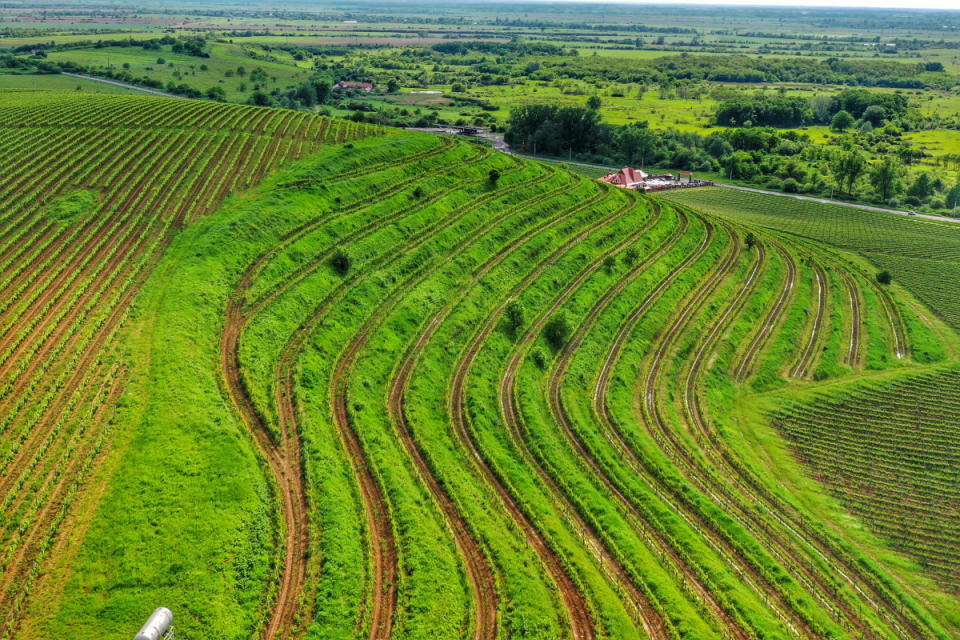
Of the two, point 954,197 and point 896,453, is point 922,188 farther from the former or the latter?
point 896,453

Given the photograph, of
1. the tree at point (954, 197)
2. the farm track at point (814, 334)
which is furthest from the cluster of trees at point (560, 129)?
the farm track at point (814, 334)

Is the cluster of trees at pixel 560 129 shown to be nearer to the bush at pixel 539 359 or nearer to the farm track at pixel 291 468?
the bush at pixel 539 359

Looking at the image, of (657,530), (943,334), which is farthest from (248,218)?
(943,334)

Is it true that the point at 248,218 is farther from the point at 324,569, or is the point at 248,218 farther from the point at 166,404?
the point at 324,569

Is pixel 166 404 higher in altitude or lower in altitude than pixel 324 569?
higher

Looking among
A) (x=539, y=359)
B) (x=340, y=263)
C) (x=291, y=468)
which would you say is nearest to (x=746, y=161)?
(x=539, y=359)

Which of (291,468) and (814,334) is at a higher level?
(291,468)

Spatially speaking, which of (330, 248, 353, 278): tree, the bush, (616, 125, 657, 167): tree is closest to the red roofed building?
(616, 125, 657, 167): tree
